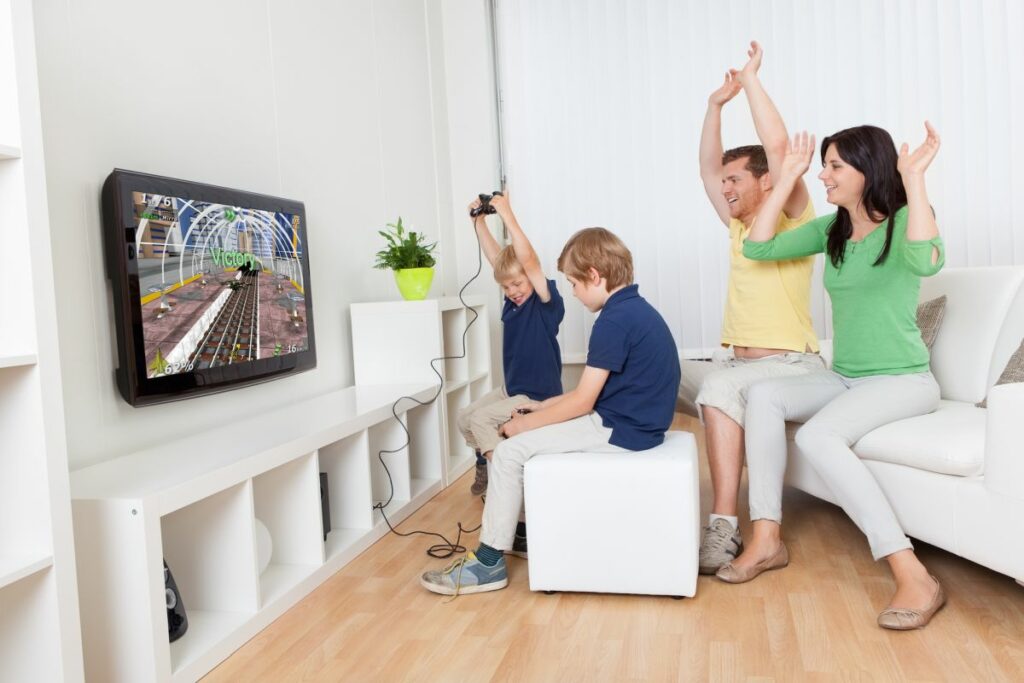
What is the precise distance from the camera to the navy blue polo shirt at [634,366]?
2238 mm

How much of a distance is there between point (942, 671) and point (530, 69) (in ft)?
12.8

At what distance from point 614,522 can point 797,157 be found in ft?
3.60

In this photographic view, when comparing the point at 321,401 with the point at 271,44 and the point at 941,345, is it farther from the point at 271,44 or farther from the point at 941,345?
the point at 941,345

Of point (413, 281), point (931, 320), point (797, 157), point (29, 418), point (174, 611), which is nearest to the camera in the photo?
point (29, 418)

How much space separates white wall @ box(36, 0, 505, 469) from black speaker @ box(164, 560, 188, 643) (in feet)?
1.27

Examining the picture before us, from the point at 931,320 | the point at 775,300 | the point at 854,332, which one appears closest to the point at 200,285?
the point at 775,300

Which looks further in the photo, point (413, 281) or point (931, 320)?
point (413, 281)

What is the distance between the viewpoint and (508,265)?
293 centimetres

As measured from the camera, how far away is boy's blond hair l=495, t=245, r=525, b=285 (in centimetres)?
292

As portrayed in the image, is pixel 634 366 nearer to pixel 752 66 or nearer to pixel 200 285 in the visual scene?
pixel 752 66

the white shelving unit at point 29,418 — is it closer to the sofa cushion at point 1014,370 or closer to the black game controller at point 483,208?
the black game controller at point 483,208

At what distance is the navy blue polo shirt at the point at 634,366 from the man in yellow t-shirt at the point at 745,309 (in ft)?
0.90

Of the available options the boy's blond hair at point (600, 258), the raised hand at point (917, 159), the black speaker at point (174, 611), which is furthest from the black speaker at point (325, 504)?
the raised hand at point (917, 159)

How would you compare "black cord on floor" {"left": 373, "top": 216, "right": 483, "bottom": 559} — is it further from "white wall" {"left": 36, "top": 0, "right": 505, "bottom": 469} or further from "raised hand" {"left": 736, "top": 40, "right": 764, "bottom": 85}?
"raised hand" {"left": 736, "top": 40, "right": 764, "bottom": 85}
